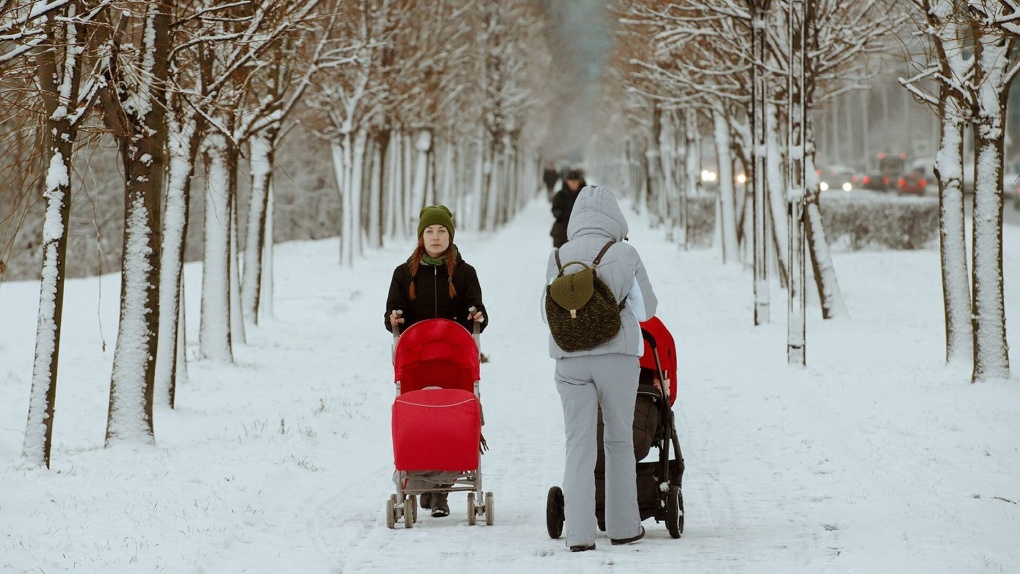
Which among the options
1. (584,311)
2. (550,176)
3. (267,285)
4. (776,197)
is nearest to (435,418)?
(584,311)

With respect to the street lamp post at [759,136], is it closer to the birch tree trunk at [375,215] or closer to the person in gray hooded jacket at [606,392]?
the person in gray hooded jacket at [606,392]

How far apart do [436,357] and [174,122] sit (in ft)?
20.2

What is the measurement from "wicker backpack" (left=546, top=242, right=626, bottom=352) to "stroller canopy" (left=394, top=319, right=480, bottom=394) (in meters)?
1.03

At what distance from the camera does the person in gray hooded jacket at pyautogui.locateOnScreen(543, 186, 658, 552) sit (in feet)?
21.9

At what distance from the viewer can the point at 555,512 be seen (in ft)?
22.9

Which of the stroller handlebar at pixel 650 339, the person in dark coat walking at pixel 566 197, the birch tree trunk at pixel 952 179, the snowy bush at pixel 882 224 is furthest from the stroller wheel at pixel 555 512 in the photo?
the snowy bush at pixel 882 224

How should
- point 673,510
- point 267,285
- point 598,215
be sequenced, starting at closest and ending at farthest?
point 598,215 → point 673,510 → point 267,285

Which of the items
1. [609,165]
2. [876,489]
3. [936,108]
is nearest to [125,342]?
[876,489]

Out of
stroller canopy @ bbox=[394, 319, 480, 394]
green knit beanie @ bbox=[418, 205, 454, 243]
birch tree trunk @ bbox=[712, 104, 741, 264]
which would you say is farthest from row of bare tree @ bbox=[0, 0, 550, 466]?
birch tree trunk @ bbox=[712, 104, 741, 264]

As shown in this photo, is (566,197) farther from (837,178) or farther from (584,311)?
(837,178)

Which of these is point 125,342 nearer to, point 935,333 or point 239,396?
point 239,396

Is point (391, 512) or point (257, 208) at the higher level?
point (257, 208)

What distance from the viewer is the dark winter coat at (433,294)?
7.77 metres

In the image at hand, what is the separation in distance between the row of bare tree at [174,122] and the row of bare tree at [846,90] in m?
5.62
